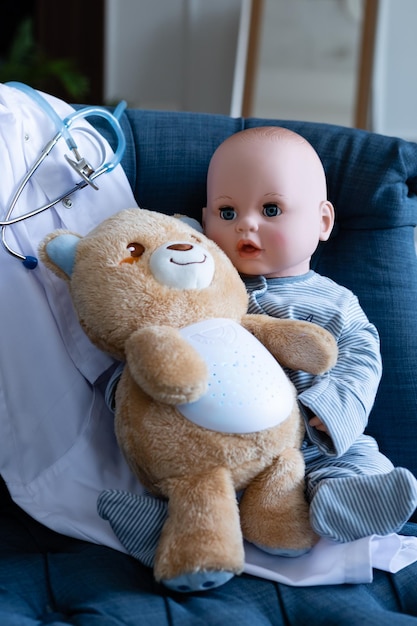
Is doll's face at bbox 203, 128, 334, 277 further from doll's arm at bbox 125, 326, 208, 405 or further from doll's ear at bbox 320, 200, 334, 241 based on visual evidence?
doll's arm at bbox 125, 326, 208, 405

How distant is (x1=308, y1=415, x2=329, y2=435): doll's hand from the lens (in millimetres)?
1103

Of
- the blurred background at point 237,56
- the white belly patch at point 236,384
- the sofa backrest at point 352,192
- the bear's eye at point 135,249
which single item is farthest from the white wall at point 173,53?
the white belly patch at point 236,384

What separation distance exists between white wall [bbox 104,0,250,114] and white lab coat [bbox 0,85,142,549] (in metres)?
2.24

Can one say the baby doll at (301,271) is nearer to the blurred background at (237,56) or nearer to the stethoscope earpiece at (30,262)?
the stethoscope earpiece at (30,262)

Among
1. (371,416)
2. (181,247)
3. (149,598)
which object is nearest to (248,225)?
(181,247)

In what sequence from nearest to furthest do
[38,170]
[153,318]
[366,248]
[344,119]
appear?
[153,318] < [38,170] < [366,248] < [344,119]

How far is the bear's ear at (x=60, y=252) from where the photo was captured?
1.13 meters

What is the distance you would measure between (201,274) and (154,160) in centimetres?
43

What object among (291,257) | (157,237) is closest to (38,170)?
(157,237)

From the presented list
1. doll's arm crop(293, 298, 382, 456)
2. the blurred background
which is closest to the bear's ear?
doll's arm crop(293, 298, 382, 456)

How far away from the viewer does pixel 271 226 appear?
1234 mm

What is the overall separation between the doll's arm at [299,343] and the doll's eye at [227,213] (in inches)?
8.1

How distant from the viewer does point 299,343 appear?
1104 millimetres

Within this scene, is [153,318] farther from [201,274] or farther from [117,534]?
[117,534]
